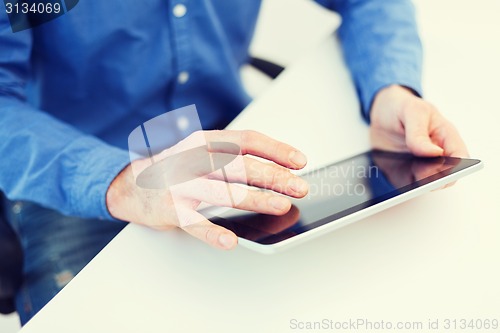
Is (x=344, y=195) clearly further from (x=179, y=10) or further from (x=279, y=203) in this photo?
(x=179, y=10)

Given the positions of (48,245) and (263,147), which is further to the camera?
(48,245)

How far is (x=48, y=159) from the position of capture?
517 millimetres

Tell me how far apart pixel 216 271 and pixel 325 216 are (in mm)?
111

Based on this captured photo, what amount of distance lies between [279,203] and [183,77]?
324 millimetres

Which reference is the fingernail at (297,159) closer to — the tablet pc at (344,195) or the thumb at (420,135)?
the tablet pc at (344,195)

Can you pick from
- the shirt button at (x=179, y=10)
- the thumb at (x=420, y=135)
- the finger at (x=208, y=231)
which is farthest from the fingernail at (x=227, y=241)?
the shirt button at (x=179, y=10)

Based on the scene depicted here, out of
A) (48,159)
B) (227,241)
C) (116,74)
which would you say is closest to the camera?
(227,241)

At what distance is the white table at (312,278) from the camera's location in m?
0.41

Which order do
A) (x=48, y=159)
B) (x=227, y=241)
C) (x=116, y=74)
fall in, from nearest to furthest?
1. (x=227, y=241)
2. (x=48, y=159)
3. (x=116, y=74)

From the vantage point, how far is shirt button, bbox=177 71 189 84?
67cm

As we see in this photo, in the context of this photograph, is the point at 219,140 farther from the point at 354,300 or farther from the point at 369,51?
the point at 369,51

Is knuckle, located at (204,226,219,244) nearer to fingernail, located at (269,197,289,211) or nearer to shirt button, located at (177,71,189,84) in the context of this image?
fingernail, located at (269,197,289,211)

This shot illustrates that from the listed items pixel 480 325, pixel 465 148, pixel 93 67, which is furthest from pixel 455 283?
pixel 93 67

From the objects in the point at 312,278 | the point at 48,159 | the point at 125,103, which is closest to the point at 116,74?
the point at 125,103
